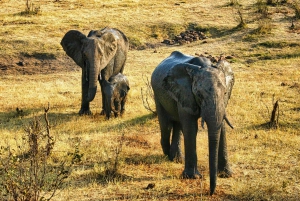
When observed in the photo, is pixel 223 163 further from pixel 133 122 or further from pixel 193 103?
pixel 133 122

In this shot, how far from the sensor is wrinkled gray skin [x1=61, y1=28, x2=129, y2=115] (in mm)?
14156

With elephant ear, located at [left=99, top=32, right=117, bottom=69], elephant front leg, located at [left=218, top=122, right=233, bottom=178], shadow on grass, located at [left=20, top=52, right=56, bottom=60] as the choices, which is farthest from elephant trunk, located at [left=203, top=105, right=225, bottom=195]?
shadow on grass, located at [left=20, top=52, right=56, bottom=60]

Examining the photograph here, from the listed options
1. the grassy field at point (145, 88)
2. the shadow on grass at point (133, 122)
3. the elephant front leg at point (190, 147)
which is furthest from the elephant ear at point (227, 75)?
the shadow on grass at point (133, 122)

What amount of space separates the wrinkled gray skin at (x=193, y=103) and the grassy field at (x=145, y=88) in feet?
1.38

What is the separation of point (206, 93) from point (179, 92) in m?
0.99

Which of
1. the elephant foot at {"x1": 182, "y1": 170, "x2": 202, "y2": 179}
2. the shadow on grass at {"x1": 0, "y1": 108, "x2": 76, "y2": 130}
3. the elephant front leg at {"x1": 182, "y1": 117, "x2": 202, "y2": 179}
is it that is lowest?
the shadow on grass at {"x1": 0, "y1": 108, "x2": 76, "y2": 130}

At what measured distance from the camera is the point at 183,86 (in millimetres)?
8781

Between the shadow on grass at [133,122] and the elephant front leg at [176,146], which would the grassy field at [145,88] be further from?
the elephant front leg at [176,146]

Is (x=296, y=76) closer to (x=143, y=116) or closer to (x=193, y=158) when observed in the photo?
(x=143, y=116)

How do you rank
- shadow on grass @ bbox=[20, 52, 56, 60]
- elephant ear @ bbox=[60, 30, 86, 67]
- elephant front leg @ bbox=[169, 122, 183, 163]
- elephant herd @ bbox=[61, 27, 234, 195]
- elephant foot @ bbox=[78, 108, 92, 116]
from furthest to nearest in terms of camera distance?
1. shadow on grass @ bbox=[20, 52, 56, 60]
2. elephant foot @ bbox=[78, 108, 92, 116]
3. elephant ear @ bbox=[60, 30, 86, 67]
4. elephant front leg @ bbox=[169, 122, 183, 163]
5. elephant herd @ bbox=[61, 27, 234, 195]

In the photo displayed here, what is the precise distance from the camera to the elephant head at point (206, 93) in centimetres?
791

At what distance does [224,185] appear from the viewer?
925cm

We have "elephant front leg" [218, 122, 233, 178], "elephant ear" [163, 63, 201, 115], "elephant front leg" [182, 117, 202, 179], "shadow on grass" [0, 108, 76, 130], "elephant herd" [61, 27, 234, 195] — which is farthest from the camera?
"shadow on grass" [0, 108, 76, 130]

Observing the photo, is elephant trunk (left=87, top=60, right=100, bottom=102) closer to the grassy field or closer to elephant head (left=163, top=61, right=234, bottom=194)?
the grassy field
